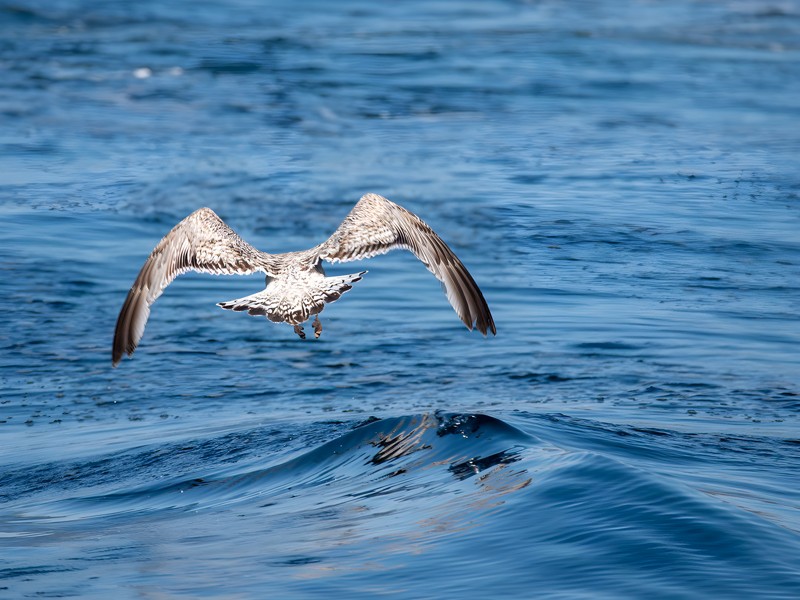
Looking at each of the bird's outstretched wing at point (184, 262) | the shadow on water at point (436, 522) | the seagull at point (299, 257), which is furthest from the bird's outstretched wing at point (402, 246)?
the shadow on water at point (436, 522)

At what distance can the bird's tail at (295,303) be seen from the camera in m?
6.39

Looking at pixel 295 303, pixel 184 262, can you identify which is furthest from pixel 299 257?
pixel 184 262

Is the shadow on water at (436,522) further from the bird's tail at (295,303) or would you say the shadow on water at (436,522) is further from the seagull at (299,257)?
the bird's tail at (295,303)

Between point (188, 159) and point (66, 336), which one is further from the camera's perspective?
point (188, 159)

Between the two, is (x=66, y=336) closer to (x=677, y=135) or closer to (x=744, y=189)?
(x=744, y=189)

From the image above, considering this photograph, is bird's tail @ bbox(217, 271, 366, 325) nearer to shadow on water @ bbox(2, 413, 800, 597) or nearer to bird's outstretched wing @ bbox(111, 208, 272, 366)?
bird's outstretched wing @ bbox(111, 208, 272, 366)

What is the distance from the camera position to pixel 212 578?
5309 millimetres

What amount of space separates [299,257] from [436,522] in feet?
6.09

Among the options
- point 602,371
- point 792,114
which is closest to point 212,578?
point 602,371

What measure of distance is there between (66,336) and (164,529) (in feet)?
11.6

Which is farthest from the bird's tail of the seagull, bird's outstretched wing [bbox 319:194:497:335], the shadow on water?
the shadow on water

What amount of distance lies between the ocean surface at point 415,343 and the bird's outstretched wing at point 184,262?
67 cm

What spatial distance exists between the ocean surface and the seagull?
0.67m

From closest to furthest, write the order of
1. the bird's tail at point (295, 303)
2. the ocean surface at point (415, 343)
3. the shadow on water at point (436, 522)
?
the shadow on water at point (436, 522) → the ocean surface at point (415, 343) → the bird's tail at point (295, 303)
